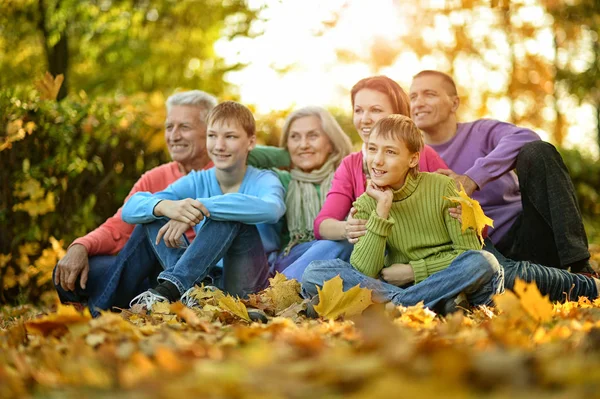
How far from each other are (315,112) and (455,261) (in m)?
1.68

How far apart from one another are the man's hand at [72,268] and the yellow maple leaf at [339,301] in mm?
1651

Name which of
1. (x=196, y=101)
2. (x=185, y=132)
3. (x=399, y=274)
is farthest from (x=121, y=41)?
(x=399, y=274)

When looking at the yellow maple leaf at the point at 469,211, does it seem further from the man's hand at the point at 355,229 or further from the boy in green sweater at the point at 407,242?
the man's hand at the point at 355,229

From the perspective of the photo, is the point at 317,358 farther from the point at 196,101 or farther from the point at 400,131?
the point at 196,101

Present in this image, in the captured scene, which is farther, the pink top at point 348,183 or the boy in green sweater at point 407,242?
the pink top at point 348,183

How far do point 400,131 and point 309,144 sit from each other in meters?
1.23

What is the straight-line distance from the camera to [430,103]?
4410 mm

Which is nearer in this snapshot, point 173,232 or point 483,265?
point 483,265

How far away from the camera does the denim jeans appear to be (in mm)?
3979

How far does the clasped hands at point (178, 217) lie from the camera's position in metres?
3.97

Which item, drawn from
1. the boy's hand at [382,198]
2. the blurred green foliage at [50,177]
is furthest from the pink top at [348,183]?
the blurred green foliage at [50,177]

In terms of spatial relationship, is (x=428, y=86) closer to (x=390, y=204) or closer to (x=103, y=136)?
(x=390, y=204)

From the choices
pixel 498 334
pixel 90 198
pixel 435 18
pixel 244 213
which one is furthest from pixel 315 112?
pixel 435 18

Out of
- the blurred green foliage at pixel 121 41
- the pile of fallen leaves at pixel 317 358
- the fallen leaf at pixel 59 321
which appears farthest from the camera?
the blurred green foliage at pixel 121 41
